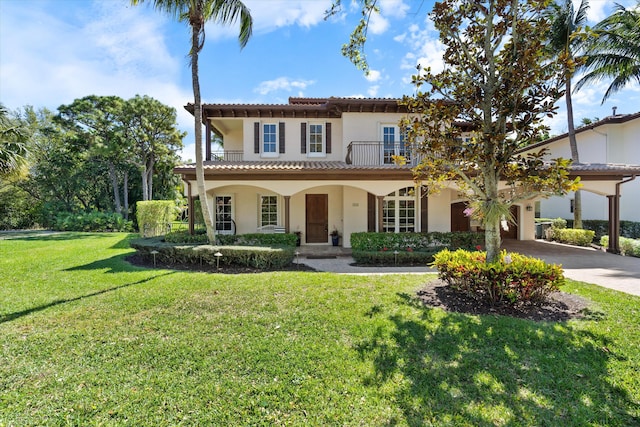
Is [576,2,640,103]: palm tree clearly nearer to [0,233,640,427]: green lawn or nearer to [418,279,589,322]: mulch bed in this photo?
[418,279,589,322]: mulch bed

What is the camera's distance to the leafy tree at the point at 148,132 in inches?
896

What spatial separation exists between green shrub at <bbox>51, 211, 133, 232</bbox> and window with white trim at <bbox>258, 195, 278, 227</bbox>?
14.9 meters

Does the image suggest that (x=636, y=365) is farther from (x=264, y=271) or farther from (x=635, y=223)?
(x=635, y=223)

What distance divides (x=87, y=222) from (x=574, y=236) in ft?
102

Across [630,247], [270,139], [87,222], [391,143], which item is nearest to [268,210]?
[270,139]

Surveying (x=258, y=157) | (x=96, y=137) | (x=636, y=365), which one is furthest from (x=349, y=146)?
(x=96, y=137)

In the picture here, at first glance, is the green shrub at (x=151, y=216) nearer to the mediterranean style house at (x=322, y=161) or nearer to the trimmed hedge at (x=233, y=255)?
the mediterranean style house at (x=322, y=161)

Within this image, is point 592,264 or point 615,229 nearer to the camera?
point 592,264

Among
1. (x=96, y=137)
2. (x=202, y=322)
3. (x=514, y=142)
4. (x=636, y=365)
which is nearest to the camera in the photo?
(x=636, y=365)

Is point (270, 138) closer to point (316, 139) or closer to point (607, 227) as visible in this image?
point (316, 139)

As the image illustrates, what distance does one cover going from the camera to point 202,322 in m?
4.76

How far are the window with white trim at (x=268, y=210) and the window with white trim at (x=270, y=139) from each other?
Result: 2320 mm

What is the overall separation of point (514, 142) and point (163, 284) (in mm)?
8251

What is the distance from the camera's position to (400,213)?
44.8 ft
